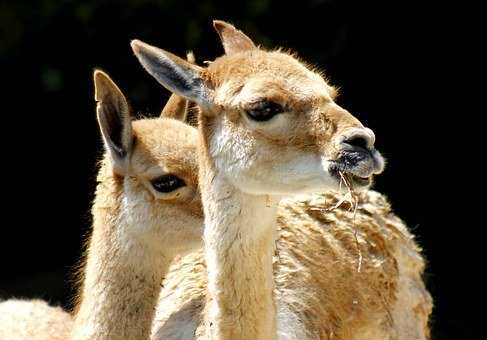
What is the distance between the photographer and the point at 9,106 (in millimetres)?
11516

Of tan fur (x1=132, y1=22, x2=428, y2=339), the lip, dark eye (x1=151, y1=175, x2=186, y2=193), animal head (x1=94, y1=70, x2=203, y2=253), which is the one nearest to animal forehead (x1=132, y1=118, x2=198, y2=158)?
animal head (x1=94, y1=70, x2=203, y2=253)

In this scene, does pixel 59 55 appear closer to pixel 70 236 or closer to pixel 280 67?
pixel 70 236

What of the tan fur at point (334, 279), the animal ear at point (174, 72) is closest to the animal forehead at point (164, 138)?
the animal ear at point (174, 72)

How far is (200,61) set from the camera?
425 inches

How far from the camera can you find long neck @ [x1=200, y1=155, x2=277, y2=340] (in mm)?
5383

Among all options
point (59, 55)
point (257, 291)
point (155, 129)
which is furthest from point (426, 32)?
point (257, 291)

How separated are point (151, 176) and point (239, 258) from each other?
83cm

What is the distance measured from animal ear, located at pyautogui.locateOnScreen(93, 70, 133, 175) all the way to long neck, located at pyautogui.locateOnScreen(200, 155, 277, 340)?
0.71 metres

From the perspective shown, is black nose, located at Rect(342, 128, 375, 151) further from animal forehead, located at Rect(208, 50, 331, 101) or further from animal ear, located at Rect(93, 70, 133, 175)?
animal ear, located at Rect(93, 70, 133, 175)

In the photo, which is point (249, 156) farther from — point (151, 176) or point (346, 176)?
point (151, 176)

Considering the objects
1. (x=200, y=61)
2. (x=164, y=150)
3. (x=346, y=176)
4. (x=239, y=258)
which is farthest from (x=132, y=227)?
(x=200, y=61)

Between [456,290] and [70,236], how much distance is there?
3.98 metres

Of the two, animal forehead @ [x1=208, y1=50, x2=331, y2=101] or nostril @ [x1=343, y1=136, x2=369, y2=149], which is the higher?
nostril @ [x1=343, y1=136, x2=369, y2=149]

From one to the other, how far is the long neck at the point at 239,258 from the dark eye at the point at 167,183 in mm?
493
